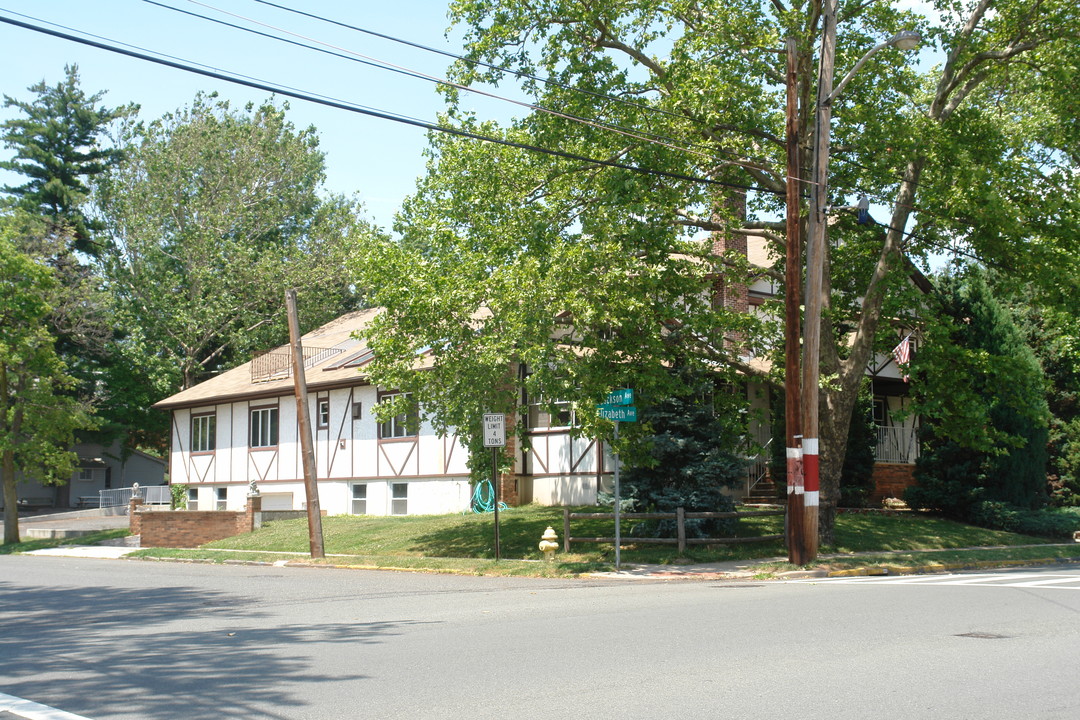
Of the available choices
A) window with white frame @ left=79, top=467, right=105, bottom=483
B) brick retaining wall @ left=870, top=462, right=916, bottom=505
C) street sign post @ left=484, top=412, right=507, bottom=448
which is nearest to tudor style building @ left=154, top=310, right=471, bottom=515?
street sign post @ left=484, top=412, right=507, bottom=448

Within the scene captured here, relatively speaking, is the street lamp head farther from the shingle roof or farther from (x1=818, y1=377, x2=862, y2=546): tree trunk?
the shingle roof

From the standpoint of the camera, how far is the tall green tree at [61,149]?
55.9m

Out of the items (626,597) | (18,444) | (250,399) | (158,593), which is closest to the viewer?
(626,597)

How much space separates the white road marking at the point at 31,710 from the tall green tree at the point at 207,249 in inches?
1585

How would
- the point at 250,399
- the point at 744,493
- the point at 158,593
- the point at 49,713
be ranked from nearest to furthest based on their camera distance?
the point at 49,713
the point at 158,593
the point at 744,493
the point at 250,399

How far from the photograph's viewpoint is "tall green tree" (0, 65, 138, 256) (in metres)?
55.9

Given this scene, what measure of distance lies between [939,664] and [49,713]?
676 cm

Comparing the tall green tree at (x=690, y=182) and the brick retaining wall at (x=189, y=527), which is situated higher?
the tall green tree at (x=690, y=182)

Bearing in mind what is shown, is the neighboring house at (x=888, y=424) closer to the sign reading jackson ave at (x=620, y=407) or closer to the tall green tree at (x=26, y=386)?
the sign reading jackson ave at (x=620, y=407)

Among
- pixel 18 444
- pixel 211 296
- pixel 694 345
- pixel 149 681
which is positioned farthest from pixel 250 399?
pixel 149 681

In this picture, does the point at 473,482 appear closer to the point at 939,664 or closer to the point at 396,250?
the point at 396,250

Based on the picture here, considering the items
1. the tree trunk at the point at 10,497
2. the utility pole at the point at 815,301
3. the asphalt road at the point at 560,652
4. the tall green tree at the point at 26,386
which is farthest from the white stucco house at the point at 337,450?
the asphalt road at the point at 560,652

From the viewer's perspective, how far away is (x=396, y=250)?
2089 cm

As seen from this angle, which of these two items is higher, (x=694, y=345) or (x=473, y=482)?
(x=694, y=345)
